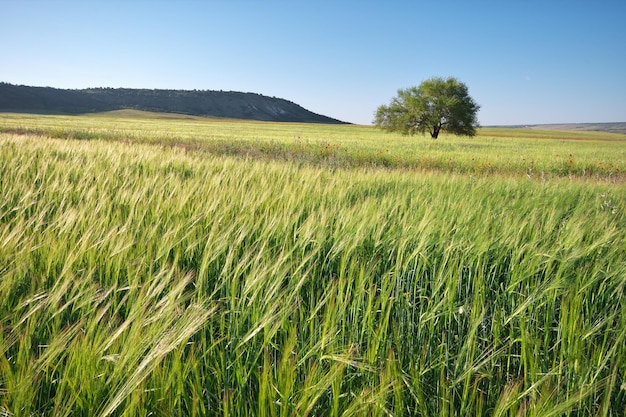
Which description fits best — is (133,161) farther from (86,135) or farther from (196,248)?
(86,135)

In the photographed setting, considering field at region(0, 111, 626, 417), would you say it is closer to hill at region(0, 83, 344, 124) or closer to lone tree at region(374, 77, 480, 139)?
lone tree at region(374, 77, 480, 139)

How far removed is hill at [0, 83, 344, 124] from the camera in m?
103

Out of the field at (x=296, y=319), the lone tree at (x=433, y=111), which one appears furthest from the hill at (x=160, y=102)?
the field at (x=296, y=319)

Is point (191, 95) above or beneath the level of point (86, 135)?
above

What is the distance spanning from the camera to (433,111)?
122 feet

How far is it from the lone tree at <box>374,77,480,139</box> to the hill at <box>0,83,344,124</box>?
84.3 meters

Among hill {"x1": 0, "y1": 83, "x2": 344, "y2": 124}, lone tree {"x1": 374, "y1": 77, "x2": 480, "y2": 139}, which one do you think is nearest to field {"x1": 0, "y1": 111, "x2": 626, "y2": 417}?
lone tree {"x1": 374, "y1": 77, "x2": 480, "y2": 139}

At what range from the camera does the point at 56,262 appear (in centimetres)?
144

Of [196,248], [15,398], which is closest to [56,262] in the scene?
[196,248]

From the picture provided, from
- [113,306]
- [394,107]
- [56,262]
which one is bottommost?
[113,306]

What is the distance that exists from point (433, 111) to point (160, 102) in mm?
118618

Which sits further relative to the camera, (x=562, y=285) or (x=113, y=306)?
(x=562, y=285)

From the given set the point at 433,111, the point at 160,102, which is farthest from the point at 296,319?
the point at 160,102

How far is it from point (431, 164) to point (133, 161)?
10.2 meters
